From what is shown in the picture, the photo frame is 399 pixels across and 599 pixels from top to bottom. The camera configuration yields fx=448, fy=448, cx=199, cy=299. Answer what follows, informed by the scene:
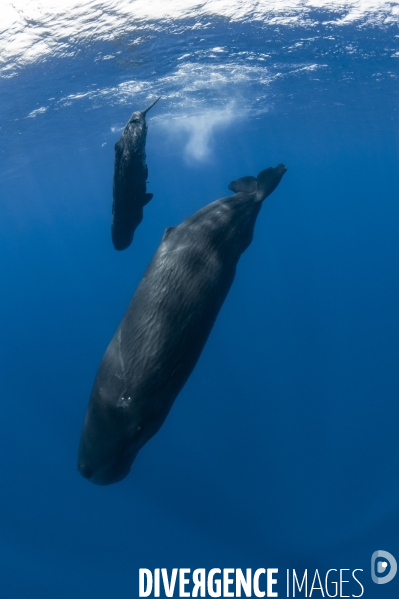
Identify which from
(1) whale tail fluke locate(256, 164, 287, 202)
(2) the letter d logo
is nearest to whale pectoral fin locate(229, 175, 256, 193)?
(1) whale tail fluke locate(256, 164, 287, 202)

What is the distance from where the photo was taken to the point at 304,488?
16109 mm

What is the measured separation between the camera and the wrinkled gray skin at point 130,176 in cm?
622

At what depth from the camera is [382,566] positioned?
13633 mm

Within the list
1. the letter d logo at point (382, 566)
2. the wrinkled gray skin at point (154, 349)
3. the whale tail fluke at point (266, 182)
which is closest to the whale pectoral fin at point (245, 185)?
the whale tail fluke at point (266, 182)

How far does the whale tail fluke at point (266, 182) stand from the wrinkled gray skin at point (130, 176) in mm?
1659

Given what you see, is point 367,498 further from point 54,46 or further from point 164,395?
point 54,46

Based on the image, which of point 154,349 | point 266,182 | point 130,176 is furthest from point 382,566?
point 130,176

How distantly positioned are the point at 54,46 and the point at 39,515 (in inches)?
670

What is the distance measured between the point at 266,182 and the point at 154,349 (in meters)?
3.61

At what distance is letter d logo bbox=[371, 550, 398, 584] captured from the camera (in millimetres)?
13414

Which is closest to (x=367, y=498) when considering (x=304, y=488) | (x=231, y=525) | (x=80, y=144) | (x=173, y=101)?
(x=304, y=488)

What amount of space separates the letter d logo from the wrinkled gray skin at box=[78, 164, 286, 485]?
41.0ft

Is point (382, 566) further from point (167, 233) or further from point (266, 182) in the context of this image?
point (167, 233)

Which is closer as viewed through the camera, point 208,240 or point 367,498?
point 208,240
